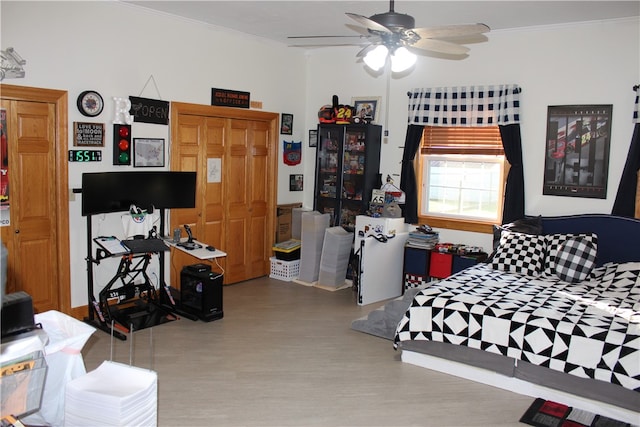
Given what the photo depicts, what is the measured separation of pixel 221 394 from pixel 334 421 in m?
0.81

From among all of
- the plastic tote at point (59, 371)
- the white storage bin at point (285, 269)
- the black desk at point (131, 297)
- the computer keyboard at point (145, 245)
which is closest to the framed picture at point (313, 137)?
Answer: the white storage bin at point (285, 269)

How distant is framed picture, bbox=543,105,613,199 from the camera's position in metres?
5.05

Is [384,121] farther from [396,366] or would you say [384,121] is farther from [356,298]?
[396,366]

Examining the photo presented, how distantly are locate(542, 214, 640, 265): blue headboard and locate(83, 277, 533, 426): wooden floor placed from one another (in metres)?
2.00

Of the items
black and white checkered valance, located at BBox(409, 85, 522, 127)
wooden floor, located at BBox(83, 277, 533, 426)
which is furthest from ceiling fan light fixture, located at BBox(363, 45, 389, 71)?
black and white checkered valance, located at BBox(409, 85, 522, 127)

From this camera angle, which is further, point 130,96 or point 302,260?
point 302,260

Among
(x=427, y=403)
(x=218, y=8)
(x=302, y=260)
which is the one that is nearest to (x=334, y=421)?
(x=427, y=403)

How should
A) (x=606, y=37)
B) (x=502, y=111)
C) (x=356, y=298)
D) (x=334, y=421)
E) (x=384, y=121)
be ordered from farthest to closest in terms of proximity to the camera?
1. (x=384, y=121)
2. (x=356, y=298)
3. (x=502, y=111)
4. (x=606, y=37)
5. (x=334, y=421)

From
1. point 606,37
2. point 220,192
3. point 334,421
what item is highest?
point 606,37

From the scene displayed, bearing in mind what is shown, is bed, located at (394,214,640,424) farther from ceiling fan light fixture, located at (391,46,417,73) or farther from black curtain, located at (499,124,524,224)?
ceiling fan light fixture, located at (391,46,417,73)

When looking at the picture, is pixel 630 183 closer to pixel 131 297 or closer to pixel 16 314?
pixel 131 297

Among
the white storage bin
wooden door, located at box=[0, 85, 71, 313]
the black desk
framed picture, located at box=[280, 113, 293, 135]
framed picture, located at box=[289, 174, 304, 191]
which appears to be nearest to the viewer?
wooden door, located at box=[0, 85, 71, 313]

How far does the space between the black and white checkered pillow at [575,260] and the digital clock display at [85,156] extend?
415 centimetres

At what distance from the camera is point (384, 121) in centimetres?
636
